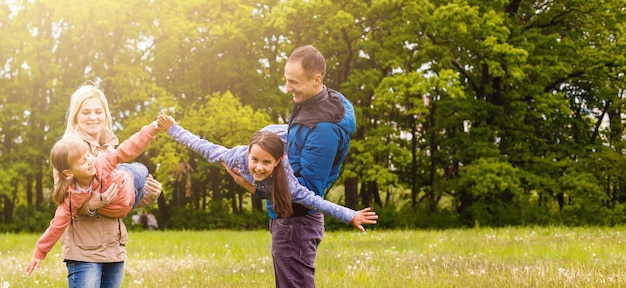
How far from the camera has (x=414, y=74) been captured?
24734mm

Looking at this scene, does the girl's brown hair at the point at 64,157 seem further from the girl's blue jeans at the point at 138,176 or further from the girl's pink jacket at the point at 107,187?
the girl's blue jeans at the point at 138,176

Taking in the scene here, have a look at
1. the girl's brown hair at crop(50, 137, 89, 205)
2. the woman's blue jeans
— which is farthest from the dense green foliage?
the girl's brown hair at crop(50, 137, 89, 205)

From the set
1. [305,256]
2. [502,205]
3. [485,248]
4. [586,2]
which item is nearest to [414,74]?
[502,205]

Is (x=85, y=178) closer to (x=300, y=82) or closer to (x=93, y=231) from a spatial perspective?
(x=93, y=231)

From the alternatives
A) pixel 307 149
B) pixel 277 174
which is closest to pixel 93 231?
pixel 277 174

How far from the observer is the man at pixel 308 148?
170 inches

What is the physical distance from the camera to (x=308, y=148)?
4297 mm

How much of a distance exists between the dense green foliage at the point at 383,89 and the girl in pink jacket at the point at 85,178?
20.5 meters

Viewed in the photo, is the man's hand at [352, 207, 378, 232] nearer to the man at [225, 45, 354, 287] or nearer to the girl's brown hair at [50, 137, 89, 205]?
the man at [225, 45, 354, 287]

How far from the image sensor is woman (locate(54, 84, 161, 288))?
4375mm

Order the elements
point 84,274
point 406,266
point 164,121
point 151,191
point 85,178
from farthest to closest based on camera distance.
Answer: point 406,266 → point 151,191 → point 164,121 → point 84,274 → point 85,178

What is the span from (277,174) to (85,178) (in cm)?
125

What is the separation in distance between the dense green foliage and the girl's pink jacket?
20.5 metres

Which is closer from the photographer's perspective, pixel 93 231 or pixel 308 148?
pixel 308 148
